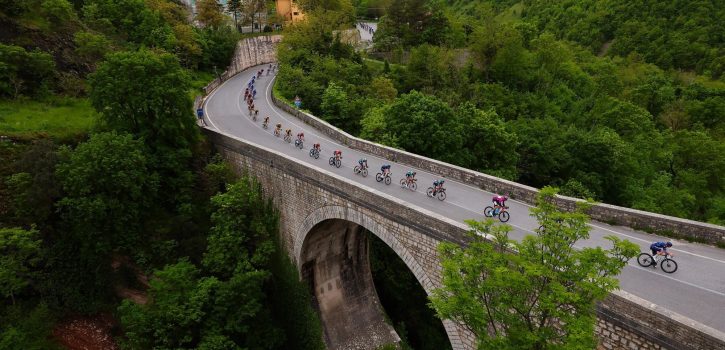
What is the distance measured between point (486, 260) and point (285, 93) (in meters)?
32.0

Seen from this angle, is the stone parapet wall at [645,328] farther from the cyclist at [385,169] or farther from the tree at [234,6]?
the tree at [234,6]

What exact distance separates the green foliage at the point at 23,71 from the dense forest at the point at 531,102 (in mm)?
17815

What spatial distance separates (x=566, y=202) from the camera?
1548cm

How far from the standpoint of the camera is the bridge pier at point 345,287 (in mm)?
20672

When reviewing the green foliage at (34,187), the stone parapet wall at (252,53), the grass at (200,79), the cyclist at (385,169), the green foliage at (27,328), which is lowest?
the green foliage at (27,328)

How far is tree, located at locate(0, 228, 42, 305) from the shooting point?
602 inches

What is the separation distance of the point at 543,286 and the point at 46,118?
1005 inches

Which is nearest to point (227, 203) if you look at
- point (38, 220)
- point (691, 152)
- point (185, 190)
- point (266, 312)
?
point (185, 190)

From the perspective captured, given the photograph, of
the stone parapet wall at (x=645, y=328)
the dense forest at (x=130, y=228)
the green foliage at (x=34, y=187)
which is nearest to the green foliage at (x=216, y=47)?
the dense forest at (x=130, y=228)

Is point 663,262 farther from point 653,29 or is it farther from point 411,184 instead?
point 653,29

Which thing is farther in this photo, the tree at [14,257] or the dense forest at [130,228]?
the dense forest at [130,228]

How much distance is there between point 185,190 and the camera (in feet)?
69.4

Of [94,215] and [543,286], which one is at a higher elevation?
[543,286]

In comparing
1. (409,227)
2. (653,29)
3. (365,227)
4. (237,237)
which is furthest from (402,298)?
(653,29)
